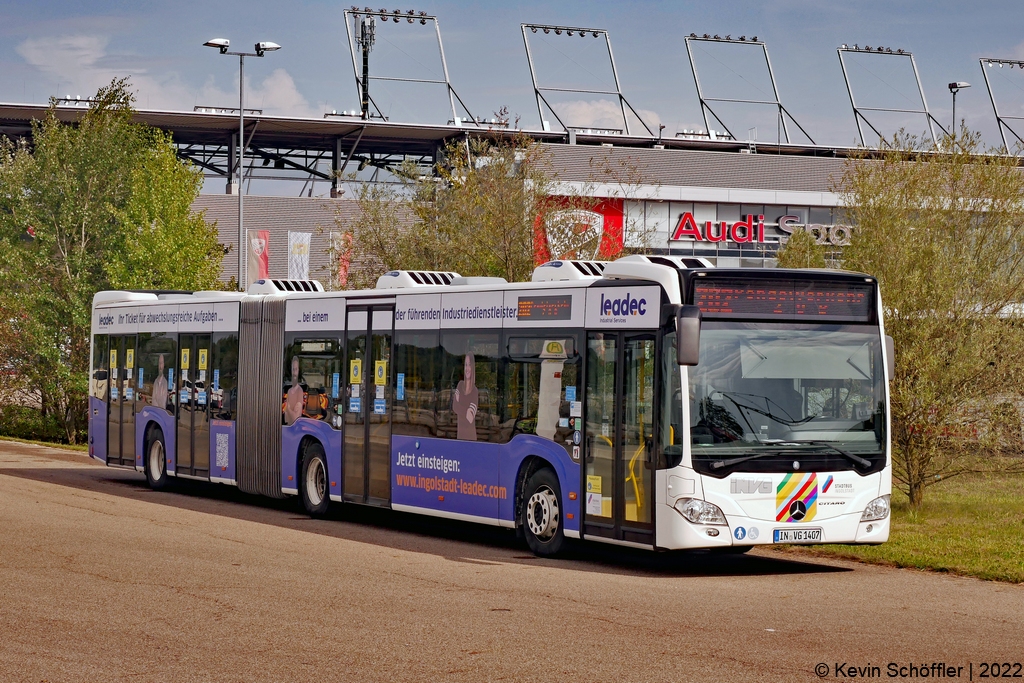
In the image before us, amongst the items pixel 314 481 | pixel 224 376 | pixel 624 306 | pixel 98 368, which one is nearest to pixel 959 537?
pixel 624 306

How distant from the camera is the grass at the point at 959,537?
13.8 metres

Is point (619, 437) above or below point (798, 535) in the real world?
above

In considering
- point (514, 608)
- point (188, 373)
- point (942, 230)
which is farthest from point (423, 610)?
point (188, 373)

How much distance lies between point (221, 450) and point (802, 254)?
18.6 meters

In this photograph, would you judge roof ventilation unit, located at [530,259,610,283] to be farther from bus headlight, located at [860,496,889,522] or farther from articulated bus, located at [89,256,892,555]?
bus headlight, located at [860,496,889,522]

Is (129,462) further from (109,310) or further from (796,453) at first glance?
(796,453)

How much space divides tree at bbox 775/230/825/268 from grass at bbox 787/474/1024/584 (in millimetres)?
6056

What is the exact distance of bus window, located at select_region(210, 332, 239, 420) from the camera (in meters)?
21.4

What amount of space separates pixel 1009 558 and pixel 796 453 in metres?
2.78

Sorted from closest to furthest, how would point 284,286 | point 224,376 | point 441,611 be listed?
point 441,611 → point 284,286 → point 224,376

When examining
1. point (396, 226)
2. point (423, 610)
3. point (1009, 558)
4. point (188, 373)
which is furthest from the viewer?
point (396, 226)

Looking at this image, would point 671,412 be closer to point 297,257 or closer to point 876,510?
point 876,510

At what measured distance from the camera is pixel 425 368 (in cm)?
1691

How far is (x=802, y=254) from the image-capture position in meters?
35.4
